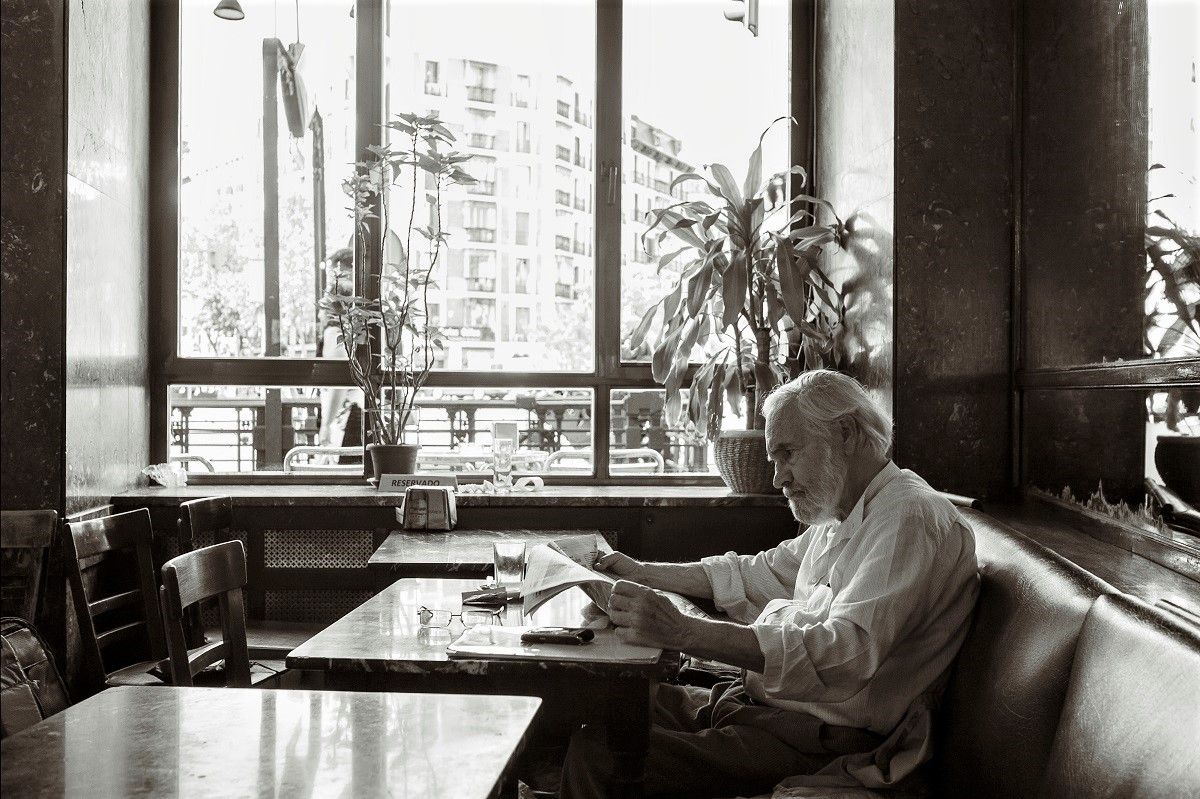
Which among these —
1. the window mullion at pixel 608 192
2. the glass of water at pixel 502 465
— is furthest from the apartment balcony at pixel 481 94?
the glass of water at pixel 502 465

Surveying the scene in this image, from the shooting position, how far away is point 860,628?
173 cm

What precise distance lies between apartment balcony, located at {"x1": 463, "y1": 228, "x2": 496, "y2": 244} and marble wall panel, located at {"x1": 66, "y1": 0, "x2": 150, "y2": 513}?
49.2 inches

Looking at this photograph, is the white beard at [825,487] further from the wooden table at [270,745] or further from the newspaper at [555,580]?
the wooden table at [270,745]

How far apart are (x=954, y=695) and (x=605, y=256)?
2672 mm

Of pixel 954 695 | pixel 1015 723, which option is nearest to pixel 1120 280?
pixel 954 695

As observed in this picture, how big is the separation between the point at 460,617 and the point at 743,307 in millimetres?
1892

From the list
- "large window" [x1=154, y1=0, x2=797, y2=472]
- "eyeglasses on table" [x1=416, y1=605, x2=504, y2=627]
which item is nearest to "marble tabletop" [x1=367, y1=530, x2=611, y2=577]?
"eyeglasses on table" [x1=416, y1=605, x2=504, y2=627]

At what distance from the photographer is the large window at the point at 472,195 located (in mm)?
4051

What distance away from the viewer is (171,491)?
367cm

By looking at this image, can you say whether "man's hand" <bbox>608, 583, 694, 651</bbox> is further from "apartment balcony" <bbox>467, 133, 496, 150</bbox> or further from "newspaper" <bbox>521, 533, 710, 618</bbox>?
"apartment balcony" <bbox>467, 133, 496, 150</bbox>

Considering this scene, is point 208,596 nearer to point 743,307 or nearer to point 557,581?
point 557,581

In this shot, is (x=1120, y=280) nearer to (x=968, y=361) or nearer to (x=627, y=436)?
(x=968, y=361)

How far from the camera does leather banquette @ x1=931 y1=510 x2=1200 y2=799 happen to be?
1080 mm

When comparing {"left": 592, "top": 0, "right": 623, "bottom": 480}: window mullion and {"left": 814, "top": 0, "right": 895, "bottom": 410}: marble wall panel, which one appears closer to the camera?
{"left": 814, "top": 0, "right": 895, "bottom": 410}: marble wall panel
